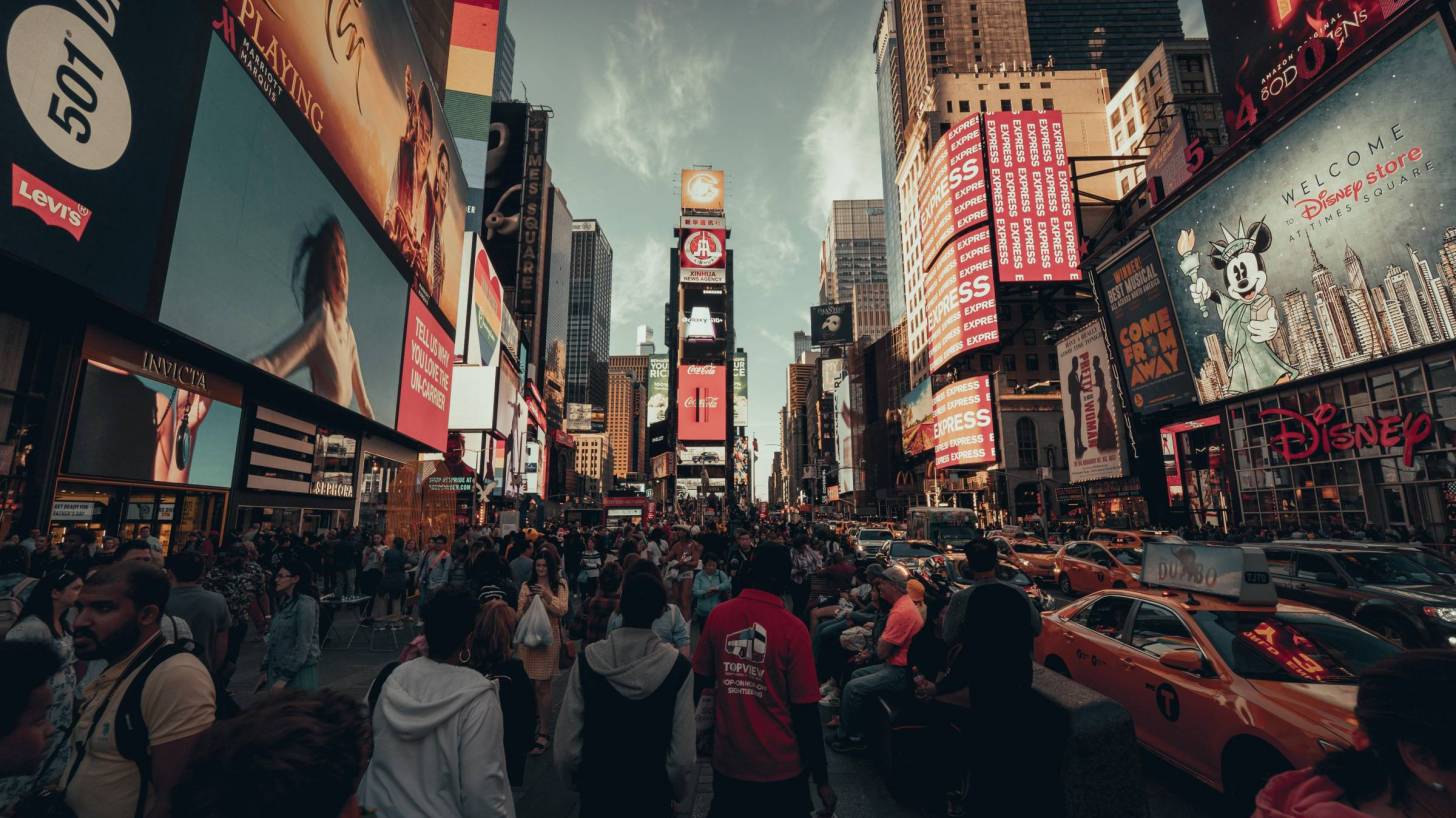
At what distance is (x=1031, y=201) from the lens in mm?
53656

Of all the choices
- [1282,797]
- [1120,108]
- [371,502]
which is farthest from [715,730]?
[1120,108]

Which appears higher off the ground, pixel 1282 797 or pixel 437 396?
pixel 437 396

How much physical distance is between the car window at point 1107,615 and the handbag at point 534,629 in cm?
589

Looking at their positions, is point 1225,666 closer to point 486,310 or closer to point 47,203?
point 47,203

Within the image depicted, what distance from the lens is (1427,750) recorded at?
1.59m

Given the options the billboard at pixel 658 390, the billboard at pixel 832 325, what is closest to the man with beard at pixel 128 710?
the billboard at pixel 832 325

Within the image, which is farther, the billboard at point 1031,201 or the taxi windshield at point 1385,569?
the billboard at point 1031,201

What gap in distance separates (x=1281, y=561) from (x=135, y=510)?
82.0 feet

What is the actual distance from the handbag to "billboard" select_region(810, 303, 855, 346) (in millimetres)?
143350

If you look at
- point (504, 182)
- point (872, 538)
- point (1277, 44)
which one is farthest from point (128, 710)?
point (504, 182)

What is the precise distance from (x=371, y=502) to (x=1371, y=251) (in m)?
38.4

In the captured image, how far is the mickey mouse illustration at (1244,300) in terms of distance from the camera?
2161 centimetres

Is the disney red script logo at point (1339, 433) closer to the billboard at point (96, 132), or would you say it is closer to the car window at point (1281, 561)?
the car window at point (1281, 561)

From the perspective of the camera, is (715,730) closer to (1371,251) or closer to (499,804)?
(499,804)
